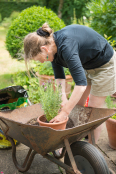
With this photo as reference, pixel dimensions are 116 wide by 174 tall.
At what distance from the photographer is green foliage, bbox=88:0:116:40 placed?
3.44 m

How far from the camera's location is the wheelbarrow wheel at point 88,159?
1.24 metres

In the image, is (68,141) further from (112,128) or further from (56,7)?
(56,7)

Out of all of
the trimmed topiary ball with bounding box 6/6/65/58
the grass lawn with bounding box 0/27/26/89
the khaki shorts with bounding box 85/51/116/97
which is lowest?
the grass lawn with bounding box 0/27/26/89

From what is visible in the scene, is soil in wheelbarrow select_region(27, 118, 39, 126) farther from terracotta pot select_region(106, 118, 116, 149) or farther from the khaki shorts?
terracotta pot select_region(106, 118, 116, 149)

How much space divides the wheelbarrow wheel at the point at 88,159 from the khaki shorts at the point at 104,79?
618 mm

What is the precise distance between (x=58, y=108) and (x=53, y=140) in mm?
369

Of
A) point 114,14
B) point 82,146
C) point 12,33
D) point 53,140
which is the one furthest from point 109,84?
point 12,33

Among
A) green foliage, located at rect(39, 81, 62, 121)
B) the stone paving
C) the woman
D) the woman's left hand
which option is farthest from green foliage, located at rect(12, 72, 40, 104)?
the woman's left hand

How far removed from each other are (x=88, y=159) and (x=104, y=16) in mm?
2934

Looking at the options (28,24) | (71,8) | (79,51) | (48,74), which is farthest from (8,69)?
(71,8)

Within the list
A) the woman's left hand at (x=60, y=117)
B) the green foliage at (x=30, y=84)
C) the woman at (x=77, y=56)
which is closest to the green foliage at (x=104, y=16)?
the green foliage at (x=30, y=84)

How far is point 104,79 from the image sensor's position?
1758mm

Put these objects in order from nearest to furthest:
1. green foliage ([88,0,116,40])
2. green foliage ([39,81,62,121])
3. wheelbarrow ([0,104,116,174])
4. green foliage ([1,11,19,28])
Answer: wheelbarrow ([0,104,116,174]) < green foliage ([39,81,62,121]) < green foliage ([88,0,116,40]) < green foliage ([1,11,19,28])

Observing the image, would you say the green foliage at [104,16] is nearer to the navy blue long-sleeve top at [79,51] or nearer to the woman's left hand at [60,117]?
the navy blue long-sleeve top at [79,51]
